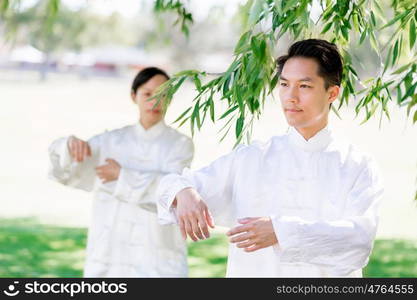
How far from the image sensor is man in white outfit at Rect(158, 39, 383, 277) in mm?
2859

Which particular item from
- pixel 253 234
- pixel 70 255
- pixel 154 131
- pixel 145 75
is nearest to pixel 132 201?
pixel 154 131

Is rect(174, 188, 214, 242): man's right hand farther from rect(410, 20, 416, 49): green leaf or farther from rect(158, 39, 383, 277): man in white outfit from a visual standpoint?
rect(410, 20, 416, 49): green leaf

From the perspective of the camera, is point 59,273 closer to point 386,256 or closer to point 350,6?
point 386,256

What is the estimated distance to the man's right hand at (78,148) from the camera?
4.71 m

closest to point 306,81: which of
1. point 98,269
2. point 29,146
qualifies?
point 98,269

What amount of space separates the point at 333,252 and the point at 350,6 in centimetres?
109

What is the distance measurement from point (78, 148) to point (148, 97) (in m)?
0.52

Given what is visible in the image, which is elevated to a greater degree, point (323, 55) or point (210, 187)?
point (323, 55)

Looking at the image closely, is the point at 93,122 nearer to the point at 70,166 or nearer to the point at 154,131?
the point at 154,131

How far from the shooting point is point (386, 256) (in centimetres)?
910

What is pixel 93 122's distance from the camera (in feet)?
89.4

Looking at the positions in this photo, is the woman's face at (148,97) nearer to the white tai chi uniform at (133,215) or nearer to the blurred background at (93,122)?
the white tai chi uniform at (133,215)

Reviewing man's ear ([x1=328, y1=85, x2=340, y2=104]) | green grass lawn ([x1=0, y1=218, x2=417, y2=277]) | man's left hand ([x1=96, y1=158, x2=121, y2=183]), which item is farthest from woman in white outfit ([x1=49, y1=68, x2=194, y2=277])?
green grass lawn ([x1=0, y1=218, x2=417, y2=277])

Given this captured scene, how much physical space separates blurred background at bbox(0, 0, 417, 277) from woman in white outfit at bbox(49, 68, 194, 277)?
695 mm
